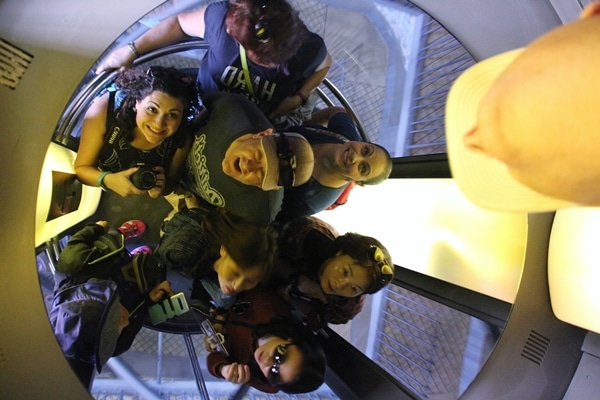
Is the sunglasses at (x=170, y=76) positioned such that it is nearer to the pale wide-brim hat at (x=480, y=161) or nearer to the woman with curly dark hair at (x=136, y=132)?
the woman with curly dark hair at (x=136, y=132)

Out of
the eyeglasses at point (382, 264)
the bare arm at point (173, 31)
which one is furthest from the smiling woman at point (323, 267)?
the bare arm at point (173, 31)

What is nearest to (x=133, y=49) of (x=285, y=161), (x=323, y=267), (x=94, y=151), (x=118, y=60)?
(x=118, y=60)

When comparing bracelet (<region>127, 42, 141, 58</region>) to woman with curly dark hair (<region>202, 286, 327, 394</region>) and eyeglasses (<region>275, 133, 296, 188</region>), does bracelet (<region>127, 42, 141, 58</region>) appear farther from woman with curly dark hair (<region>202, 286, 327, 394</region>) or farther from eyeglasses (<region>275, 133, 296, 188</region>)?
woman with curly dark hair (<region>202, 286, 327, 394</region>)

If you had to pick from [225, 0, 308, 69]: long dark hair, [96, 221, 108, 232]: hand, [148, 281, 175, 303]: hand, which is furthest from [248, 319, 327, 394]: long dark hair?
[225, 0, 308, 69]: long dark hair

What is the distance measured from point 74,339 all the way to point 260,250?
257 mm

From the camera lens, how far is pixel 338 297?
26.9 inches

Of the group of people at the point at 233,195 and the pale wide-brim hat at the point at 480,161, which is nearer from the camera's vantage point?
the pale wide-brim hat at the point at 480,161

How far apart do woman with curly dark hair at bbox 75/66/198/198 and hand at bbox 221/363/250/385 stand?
260 millimetres

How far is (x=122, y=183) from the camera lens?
62 centimetres

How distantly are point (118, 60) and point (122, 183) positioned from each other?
155 millimetres

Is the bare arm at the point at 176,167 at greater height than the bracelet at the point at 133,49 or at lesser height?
lesser

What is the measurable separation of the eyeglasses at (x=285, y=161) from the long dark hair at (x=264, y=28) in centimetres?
11

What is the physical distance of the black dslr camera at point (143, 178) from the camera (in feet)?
2.02

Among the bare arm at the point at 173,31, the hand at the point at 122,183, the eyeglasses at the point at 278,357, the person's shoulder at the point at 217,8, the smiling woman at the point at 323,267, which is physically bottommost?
the eyeglasses at the point at 278,357
